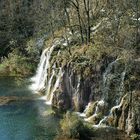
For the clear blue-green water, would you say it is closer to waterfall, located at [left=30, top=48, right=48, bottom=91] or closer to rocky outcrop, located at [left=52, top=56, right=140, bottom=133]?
waterfall, located at [left=30, top=48, right=48, bottom=91]

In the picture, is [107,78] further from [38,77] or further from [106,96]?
[38,77]

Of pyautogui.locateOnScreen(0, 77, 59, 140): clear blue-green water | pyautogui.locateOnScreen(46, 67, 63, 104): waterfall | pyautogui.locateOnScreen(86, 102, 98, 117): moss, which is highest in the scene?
pyautogui.locateOnScreen(46, 67, 63, 104): waterfall

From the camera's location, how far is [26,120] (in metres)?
35.2

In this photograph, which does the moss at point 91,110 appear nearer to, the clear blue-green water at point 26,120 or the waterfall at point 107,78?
the waterfall at point 107,78

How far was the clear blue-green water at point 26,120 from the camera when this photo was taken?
104ft

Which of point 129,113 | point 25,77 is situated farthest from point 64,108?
point 25,77

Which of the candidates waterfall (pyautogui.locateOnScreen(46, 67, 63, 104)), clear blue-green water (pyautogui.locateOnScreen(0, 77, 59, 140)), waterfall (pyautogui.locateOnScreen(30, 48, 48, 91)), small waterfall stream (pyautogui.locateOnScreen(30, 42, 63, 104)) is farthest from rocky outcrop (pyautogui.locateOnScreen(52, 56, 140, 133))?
waterfall (pyautogui.locateOnScreen(30, 48, 48, 91))

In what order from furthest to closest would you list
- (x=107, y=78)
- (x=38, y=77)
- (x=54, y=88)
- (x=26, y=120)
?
1. (x=38, y=77)
2. (x=54, y=88)
3. (x=26, y=120)
4. (x=107, y=78)

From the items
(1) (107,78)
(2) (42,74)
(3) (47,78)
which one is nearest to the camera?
(1) (107,78)

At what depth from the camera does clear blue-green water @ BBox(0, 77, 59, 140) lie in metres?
31.8

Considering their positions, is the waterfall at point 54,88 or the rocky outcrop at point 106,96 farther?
the waterfall at point 54,88

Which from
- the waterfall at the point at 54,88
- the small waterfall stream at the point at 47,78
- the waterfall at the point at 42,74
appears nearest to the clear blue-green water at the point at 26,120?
the waterfall at the point at 54,88

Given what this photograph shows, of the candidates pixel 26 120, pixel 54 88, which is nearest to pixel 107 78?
pixel 54 88

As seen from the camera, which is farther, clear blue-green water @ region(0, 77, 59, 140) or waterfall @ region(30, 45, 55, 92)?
waterfall @ region(30, 45, 55, 92)
